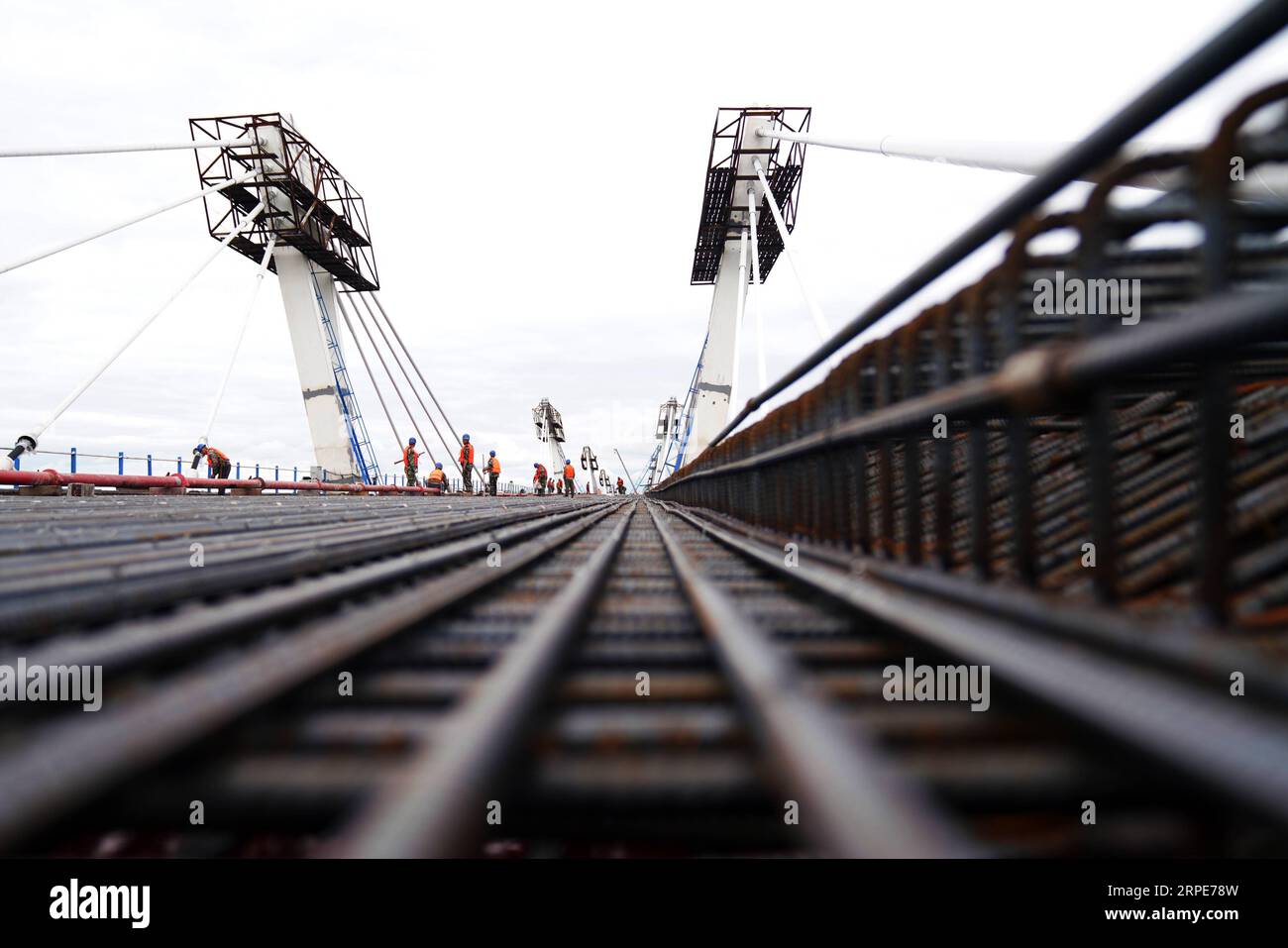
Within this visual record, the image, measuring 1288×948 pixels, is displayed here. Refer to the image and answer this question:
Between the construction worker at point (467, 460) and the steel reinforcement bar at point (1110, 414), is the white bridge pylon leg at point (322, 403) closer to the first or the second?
the construction worker at point (467, 460)

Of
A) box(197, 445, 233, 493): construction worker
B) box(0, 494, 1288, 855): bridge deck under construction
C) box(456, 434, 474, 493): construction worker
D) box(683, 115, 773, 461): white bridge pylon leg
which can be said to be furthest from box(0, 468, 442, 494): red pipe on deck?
box(683, 115, 773, 461): white bridge pylon leg

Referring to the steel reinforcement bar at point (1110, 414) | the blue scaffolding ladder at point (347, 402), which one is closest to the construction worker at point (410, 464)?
the blue scaffolding ladder at point (347, 402)

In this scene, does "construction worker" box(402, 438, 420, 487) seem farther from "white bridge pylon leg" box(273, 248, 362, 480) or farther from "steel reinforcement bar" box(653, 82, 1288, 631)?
"steel reinforcement bar" box(653, 82, 1288, 631)

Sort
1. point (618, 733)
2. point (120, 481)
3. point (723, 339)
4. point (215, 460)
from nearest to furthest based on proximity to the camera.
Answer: point (618, 733)
point (120, 481)
point (215, 460)
point (723, 339)

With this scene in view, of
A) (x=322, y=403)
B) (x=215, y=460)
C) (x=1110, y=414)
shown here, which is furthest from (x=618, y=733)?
(x=322, y=403)

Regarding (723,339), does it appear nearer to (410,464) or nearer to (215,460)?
(410,464)

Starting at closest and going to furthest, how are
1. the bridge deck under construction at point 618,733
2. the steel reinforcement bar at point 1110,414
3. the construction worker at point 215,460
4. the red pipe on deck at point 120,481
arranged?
→ the bridge deck under construction at point 618,733 → the steel reinforcement bar at point 1110,414 → the red pipe on deck at point 120,481 → the construction worker at point 215,460

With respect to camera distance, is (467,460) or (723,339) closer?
(467,460)

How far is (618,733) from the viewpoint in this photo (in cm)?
129

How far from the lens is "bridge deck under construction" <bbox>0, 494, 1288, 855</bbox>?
2.90 ft

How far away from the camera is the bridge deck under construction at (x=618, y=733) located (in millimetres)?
884

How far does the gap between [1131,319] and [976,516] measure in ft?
6.19

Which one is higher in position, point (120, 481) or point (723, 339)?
point (723, 339)

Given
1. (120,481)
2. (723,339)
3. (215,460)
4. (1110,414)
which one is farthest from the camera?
(723,339)
